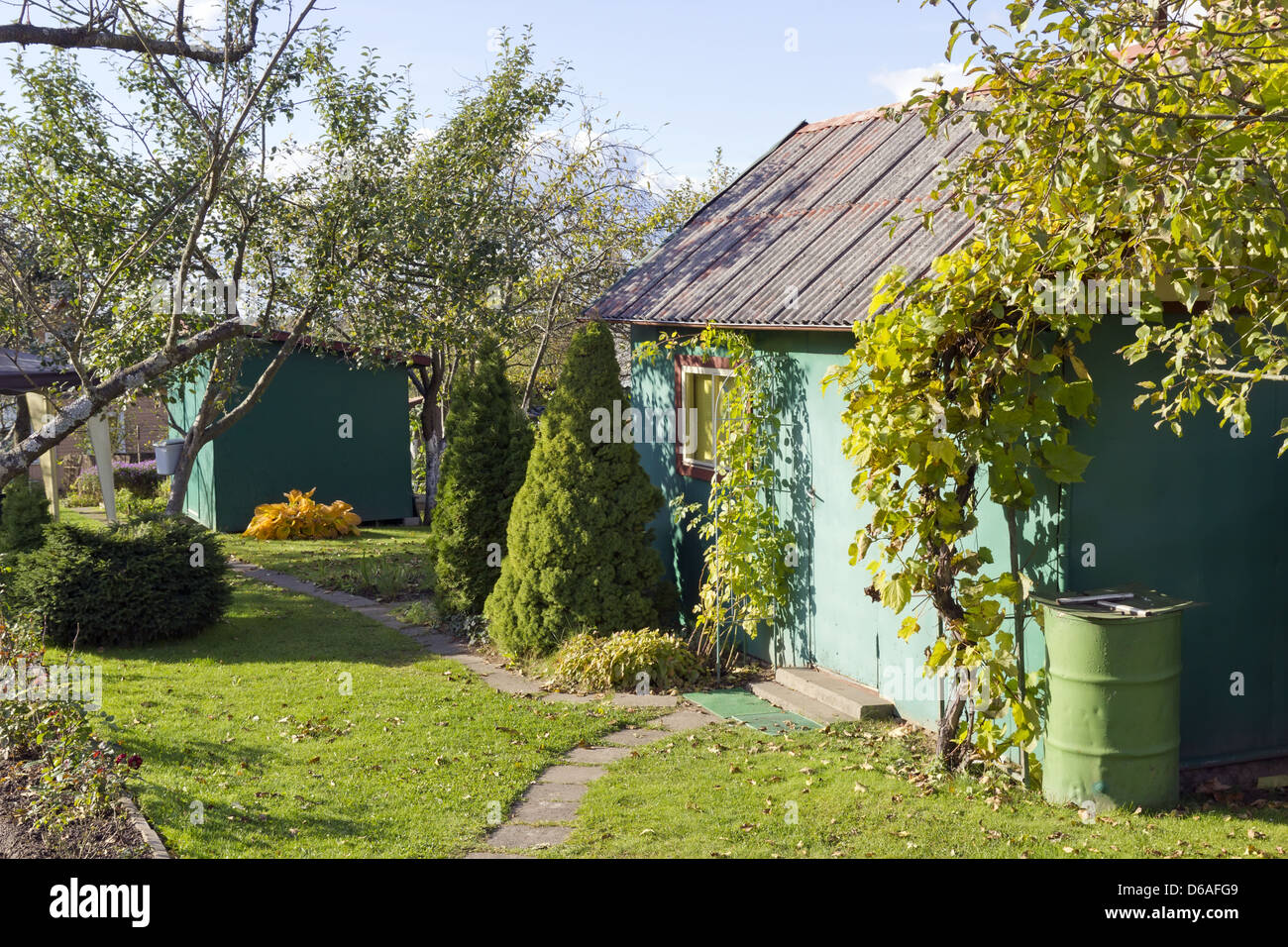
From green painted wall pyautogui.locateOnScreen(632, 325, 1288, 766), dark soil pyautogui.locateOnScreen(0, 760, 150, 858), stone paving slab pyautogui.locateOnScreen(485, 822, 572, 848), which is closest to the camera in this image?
dark soil pyautogui.locateOnScreen(0, 760, 150, 858)

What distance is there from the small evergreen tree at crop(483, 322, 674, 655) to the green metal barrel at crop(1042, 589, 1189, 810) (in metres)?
4.37

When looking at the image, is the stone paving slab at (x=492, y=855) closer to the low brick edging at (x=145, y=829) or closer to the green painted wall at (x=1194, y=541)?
the low brick edging at (x=145, y=829)

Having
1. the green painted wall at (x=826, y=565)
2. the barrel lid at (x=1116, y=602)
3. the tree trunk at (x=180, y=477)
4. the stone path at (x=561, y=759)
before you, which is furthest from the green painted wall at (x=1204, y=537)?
the tree trunk at (x=180, y=477)

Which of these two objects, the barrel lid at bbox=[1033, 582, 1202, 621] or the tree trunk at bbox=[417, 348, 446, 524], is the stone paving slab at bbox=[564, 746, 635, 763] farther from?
the tree trunk at bbox=[417, 348, 446, 524]

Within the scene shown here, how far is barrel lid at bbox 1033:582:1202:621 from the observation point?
6141 millimetres

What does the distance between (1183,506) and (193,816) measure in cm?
610

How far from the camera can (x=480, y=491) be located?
38.0ft

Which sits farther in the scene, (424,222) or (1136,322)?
(424,222)
